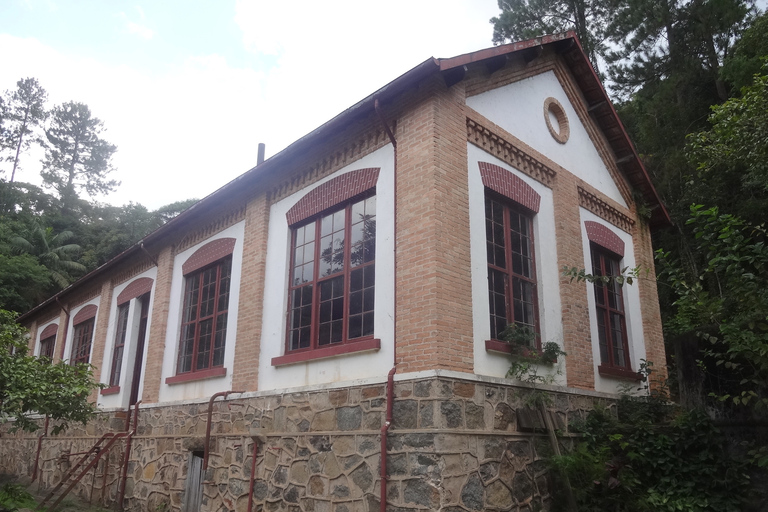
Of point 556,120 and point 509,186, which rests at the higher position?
point 556,120

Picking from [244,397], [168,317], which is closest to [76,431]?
[168,317]

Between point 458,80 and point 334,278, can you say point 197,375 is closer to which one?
point 334,278

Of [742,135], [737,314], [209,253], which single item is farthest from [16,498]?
[742,135]

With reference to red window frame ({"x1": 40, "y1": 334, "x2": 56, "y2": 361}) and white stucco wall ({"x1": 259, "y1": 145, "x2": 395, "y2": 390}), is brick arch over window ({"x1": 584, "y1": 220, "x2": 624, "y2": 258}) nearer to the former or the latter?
white stucco wall ({"x1": 259, "y1": 145, "x2": 395, "y2": 390})

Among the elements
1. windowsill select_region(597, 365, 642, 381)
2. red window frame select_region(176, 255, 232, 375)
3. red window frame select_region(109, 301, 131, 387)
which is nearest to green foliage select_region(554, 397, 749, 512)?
windowsill select_region(597, 365, 642, 381)

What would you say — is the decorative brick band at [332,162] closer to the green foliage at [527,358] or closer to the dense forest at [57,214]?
the green foliage at [527,358]

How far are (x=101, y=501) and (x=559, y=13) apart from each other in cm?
2353

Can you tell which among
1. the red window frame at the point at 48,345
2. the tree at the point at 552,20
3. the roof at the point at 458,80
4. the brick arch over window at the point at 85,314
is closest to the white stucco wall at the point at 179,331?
the roof at the point at 458,80

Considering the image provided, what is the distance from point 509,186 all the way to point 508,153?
582mm

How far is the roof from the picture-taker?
311 inches

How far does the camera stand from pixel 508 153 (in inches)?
364

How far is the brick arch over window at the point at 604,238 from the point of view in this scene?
35.8ft

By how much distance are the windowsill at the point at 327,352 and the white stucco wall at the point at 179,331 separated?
1.60m

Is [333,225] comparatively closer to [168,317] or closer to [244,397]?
[244,397]
